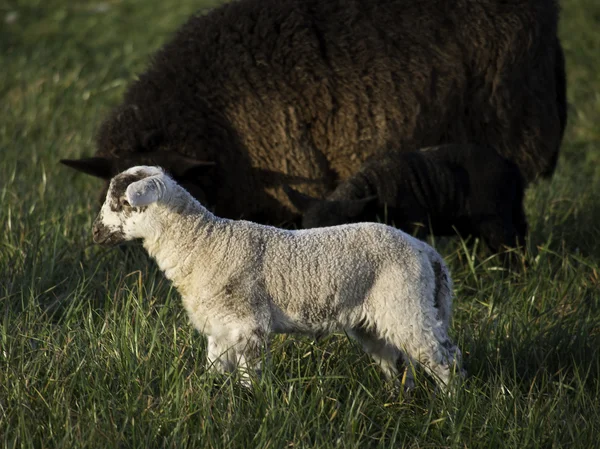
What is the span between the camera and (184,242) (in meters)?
4.18

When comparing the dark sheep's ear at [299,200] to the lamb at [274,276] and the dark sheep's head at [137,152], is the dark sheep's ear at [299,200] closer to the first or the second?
the dark sheep's head at [137,152]

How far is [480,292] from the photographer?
19.0 ft

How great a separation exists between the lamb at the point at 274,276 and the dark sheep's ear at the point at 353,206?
6.32 feet

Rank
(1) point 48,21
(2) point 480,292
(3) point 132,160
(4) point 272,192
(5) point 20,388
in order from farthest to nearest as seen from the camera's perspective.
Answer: (1) point 48,21, (4) point 272,192, (3) point 132,160, (2) point 480,292, (5) point 20,388

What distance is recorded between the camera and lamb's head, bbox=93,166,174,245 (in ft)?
13.4

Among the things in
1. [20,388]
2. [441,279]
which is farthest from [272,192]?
[20,388]

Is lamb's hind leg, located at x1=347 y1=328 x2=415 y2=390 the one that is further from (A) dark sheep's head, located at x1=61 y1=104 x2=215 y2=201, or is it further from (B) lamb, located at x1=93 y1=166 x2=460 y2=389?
(A) dark sheep's head, located at x1=61 y1=104 x2=215 y2=201

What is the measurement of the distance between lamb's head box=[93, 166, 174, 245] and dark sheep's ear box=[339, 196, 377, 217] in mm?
2124

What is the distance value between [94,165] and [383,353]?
9.18 ft

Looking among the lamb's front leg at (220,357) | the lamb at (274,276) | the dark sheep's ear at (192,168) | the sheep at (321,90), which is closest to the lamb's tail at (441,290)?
the lamb at (274,276)

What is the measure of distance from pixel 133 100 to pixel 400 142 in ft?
6.30

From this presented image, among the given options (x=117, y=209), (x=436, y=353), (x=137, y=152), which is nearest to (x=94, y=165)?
(x=137, y=152)

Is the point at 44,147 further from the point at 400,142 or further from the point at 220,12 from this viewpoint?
the point at 400,142

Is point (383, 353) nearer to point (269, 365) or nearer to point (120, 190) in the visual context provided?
point (269, 365)
